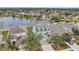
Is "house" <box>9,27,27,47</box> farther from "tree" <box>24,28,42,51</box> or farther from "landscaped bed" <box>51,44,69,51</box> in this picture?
"landscaped bed" <box>51,44,69,51</box>

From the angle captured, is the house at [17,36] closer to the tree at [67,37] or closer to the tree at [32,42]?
the tree at [32,42]

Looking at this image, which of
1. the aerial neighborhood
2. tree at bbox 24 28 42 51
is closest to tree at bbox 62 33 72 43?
the aerial neighborhood

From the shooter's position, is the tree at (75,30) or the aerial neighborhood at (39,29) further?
the tree at (75,30)

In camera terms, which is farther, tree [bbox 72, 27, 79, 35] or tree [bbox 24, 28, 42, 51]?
tree [bbox 72, 27, 79, 35]

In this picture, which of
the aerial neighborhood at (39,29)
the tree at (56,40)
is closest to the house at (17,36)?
the aerial neighborhood at (39,29)

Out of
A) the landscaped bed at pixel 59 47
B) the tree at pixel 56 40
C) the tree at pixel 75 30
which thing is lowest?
the landscaped bed at pixel 59 47

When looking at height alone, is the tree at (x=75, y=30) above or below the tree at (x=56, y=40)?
above
